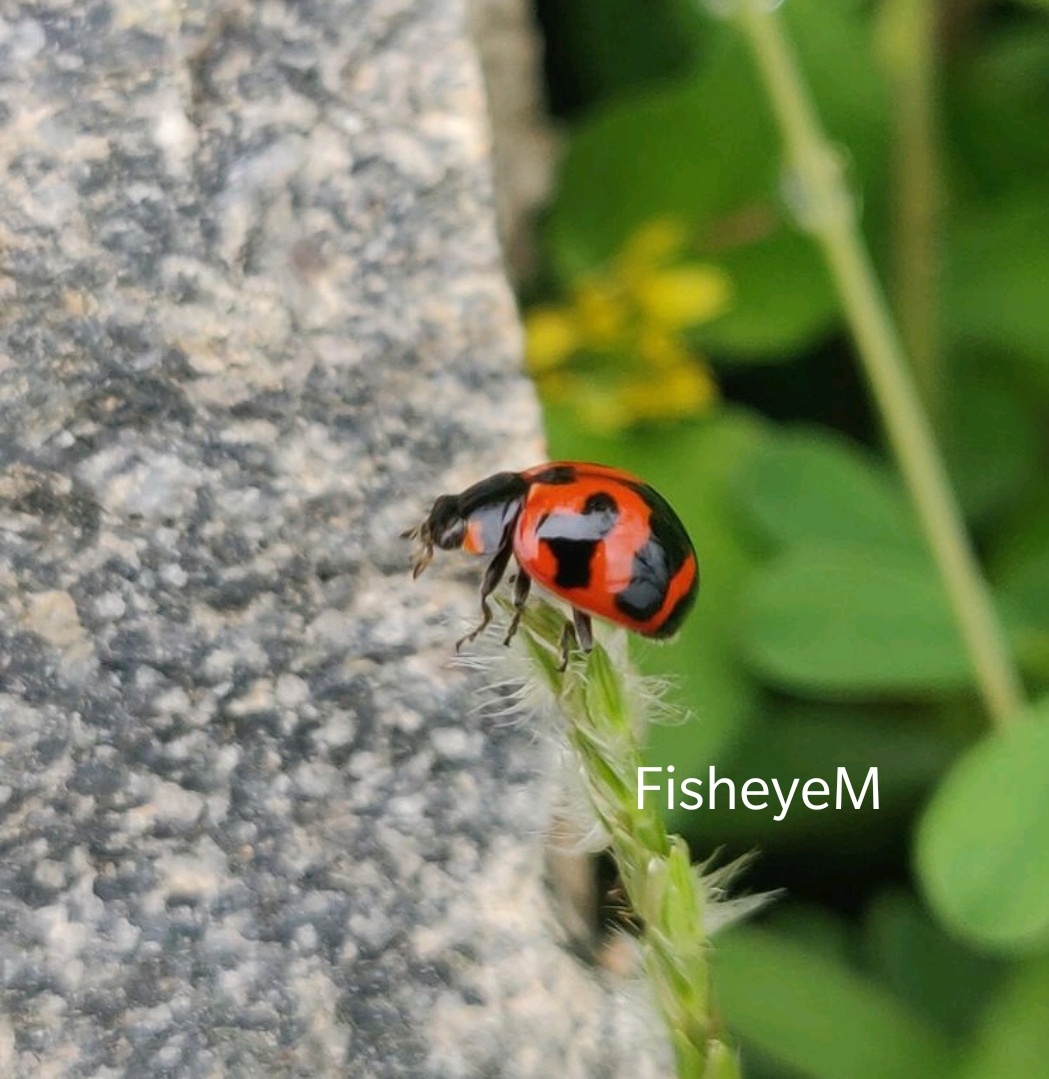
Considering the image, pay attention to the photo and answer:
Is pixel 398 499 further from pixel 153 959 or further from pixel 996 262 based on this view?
pixel 996 262

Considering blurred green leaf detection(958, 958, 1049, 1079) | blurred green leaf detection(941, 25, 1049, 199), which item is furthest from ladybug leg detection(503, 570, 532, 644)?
blurred green leaf detection(941, 25, 1049, 199)

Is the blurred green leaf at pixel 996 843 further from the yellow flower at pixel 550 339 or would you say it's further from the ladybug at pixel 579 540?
the yellow flower at pixel 550 339

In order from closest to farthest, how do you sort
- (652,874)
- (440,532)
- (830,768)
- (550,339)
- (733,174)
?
(652,874)
(440,532)
(830,768)
(550,339)
(733,174)

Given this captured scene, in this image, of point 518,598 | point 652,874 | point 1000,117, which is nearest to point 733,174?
point 1000,117

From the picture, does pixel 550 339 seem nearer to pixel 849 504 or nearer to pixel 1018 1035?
pixel 849 504

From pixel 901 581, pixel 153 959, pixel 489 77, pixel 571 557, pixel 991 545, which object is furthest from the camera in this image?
pixel 489 77

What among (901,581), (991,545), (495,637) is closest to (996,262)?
(991,545)
